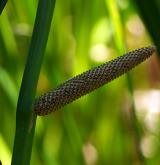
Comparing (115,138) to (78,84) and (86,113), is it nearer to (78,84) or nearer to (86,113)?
(86,113)

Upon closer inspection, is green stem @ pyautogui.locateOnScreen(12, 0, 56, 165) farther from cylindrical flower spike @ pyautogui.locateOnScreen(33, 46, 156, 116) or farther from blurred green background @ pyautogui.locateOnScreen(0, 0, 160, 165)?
blurred green background @ pyautogui.locateOnScreen(0, 0, 160, 165)

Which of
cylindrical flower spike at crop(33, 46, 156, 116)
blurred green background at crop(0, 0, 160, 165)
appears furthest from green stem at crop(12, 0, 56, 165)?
blurred green background at crop(0, 0, 160, 165)

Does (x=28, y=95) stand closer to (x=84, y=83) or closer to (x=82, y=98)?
(x=84, y=83)

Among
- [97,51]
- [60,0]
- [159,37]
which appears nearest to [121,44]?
[159,37]

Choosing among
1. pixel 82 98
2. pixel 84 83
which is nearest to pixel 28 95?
pixel 84 83

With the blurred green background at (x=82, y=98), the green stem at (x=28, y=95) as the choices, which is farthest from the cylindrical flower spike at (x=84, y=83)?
the blurred green background at (x=82, y=98)

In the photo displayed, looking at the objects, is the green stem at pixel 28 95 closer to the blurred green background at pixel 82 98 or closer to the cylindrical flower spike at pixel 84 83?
the cylindrical flower spike at pixel 84 83
